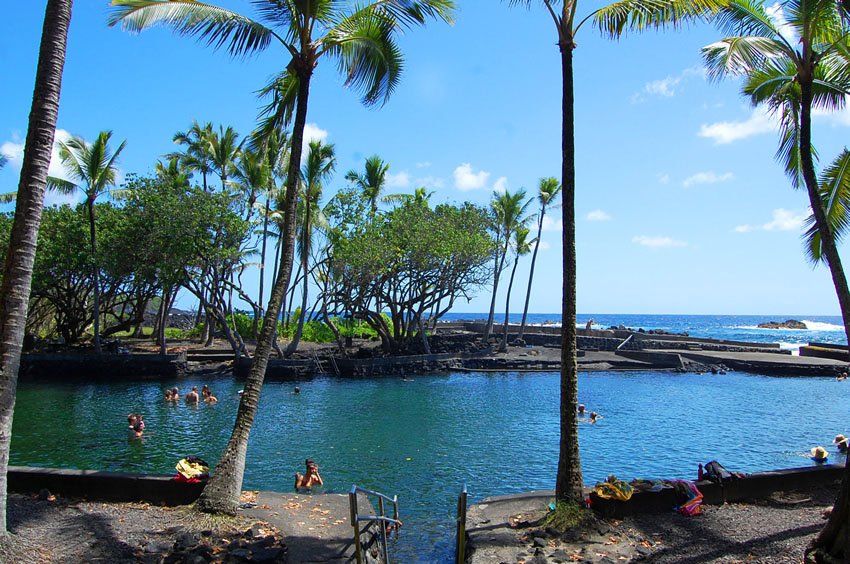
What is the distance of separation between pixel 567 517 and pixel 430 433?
11081mm

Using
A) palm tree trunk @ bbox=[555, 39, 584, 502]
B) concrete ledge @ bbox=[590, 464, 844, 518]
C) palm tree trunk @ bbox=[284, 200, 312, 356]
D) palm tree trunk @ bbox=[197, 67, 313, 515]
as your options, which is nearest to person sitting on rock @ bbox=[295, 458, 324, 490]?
palm tree trunk @ bbox=[197, 67, 313, 515]

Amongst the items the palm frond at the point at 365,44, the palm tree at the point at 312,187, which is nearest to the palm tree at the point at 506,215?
the palm tree at the point at 312,187

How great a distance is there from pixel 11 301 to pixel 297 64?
17.3 ft

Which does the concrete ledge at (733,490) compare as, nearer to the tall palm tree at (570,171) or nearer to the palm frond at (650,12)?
the tall palm tree at (570,171)

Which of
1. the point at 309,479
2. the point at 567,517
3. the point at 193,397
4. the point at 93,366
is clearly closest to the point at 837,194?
the point at 567,517

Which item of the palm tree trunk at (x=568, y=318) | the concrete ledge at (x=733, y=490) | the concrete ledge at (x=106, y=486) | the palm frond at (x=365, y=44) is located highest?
the palm frond at (x=365, y=44)

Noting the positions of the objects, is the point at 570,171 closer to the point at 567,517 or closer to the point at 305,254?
the point at 567,517

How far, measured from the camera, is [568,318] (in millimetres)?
8578

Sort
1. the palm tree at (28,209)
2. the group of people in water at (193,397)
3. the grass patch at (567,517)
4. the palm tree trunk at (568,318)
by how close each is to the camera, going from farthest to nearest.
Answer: the group of people in water at (193,397), the palm tree trunk at (568,318), the grass patch at (567,517), the palm tree at (28,209)

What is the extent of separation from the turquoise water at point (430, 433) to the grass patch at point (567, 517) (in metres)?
2.08

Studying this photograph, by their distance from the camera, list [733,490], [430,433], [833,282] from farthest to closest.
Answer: [430,433]
[733,490]
[833,282]

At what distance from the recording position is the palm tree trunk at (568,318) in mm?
8359

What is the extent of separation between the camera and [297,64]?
30.6 ft

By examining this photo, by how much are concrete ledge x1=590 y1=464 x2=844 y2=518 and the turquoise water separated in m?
2.79
